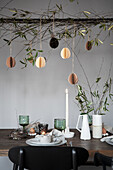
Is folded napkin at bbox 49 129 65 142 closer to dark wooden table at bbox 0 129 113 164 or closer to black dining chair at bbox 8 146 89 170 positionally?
dark wooden table at bbox 0 129 113 164

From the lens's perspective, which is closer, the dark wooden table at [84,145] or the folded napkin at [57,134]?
the dark wooden table at [84,145]

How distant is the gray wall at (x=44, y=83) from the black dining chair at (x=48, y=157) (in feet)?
6.77

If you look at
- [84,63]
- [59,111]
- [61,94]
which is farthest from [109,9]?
[59,111]

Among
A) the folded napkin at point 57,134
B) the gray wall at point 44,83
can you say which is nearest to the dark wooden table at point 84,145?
the folded napkin at point 57,134

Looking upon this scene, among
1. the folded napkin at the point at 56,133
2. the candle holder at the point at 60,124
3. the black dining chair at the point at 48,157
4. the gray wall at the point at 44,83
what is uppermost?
the gray wall at the point at 44,83

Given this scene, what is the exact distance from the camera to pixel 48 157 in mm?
1288

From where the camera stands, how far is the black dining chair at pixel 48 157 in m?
1.28

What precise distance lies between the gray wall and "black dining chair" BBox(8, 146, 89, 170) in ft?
6.77

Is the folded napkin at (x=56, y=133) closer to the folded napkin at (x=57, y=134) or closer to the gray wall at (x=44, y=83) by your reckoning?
the folded napkin at (x=57, y=134)

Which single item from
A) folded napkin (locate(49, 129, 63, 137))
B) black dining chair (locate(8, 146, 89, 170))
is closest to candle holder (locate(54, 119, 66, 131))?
folded napkin (locate(49, 129, 63, 137))

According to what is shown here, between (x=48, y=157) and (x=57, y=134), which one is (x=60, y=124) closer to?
(x=57, y=134)

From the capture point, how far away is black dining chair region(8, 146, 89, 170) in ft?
4.20

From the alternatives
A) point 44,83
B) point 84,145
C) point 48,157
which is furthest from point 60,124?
point 44,83

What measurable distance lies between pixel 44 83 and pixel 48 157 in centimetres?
216
